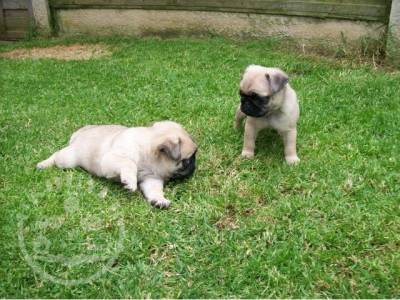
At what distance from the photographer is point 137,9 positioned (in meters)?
11.3

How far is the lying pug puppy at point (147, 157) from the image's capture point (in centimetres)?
436

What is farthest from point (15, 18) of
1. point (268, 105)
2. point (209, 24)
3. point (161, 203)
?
point (161, 203)

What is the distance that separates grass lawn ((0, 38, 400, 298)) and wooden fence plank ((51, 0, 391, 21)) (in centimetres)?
211

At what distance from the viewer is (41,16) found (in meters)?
12.0

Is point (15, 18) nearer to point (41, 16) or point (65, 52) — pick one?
point (41, 16)

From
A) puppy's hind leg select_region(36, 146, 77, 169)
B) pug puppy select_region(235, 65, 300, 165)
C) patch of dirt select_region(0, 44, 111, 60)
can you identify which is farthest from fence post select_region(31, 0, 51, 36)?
pug puppy select_region(235, 65, 300, 165)

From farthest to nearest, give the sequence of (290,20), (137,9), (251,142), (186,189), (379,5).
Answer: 1. (137,9)
2. (290,20)
3. (379,5)
4. (251,142)
5. (186,189)

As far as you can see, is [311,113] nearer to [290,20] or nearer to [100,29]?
[290,20]

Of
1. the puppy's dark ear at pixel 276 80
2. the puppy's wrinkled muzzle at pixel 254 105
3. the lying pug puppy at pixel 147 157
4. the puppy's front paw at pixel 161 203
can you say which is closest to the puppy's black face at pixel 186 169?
the lying pug puppy at pixel 147 157

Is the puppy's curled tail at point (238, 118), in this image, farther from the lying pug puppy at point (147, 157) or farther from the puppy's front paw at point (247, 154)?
the lying pug puppy at point (147, 157)

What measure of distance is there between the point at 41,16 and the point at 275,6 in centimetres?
538

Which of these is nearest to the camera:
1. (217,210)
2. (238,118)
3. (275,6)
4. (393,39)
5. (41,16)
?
(217,210)

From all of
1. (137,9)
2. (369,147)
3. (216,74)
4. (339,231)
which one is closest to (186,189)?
(339,231)

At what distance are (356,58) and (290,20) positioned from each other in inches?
62.5
